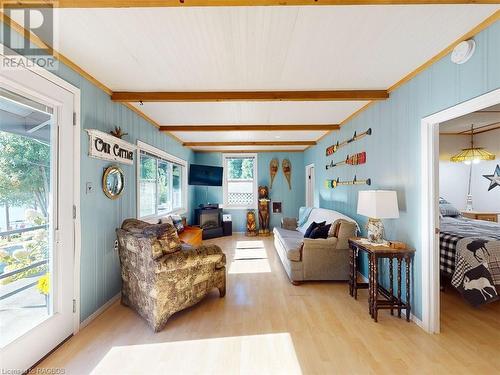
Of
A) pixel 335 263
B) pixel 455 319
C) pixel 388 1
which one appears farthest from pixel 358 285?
pixel 388 1

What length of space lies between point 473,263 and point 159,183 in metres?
4.60

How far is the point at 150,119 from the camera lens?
3760 mm

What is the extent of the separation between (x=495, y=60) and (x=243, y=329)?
2.82 m

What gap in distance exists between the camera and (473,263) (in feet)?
8.25

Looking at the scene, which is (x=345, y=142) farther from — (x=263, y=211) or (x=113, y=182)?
(x=113, y=182)

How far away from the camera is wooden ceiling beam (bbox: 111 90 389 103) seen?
2.72 metres

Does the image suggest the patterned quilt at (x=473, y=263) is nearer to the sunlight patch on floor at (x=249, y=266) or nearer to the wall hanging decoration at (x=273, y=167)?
the sunlight patch on floor at (x=249, y=266)

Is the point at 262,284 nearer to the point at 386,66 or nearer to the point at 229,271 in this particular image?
the point at 229,271

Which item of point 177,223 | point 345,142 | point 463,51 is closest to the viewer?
point 463,51

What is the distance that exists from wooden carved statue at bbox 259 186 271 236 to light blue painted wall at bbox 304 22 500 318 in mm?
3057

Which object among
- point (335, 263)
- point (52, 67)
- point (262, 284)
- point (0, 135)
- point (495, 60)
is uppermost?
point (52, 67)

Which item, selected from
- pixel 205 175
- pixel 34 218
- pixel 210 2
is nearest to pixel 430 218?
pixel 210 2

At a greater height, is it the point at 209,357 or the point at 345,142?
the point at 345,142

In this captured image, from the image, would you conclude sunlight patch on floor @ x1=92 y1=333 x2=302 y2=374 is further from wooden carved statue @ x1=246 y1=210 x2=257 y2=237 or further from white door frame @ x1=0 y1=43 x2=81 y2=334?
wooden carved statue @ x1=246 y1=210 x2=257 y2=237
